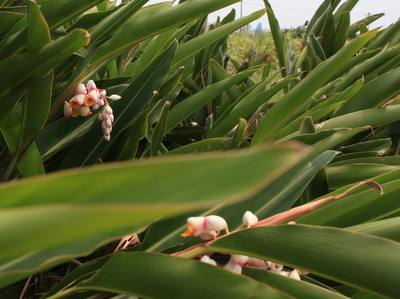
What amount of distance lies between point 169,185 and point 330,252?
22 cm

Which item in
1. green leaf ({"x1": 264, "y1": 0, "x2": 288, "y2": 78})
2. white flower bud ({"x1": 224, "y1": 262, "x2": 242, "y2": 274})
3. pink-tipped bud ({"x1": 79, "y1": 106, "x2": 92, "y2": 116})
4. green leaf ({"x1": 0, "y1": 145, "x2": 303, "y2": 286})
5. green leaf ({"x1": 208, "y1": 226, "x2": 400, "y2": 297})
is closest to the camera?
green leaf ({"x1": 0, "y1": 145, "x2": 303, "y2": 286})

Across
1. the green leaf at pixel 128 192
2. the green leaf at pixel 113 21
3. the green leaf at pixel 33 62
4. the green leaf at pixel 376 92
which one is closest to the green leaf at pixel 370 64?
the green leaf at pixel 376 92

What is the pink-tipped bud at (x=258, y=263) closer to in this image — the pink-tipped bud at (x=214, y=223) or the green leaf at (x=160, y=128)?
the pink-tipped bud at (x=214, y=223)

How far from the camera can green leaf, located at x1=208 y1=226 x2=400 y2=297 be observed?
34 centimetres

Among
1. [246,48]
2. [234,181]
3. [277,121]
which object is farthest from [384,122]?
[246,48]

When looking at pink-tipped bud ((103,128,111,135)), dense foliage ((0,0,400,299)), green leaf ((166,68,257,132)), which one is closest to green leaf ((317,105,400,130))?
dense foliage ((0,0,400,299))

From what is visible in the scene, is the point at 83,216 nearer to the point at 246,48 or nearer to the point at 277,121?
the point at 277,121

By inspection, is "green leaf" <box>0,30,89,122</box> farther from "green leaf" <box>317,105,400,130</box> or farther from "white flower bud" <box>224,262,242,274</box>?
"green leaf" <box>317,105,400,130</box>

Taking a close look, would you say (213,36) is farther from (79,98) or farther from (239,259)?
(239,259)

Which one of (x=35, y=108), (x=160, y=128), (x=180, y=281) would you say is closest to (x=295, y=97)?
(x=160, y=128)

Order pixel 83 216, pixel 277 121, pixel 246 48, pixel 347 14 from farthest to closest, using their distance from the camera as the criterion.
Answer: pixel 246 48, pixel 347 14, pixel 277 121, pixel 83 216

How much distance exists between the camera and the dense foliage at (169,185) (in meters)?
0.19

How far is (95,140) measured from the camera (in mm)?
820

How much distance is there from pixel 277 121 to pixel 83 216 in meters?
0.80
